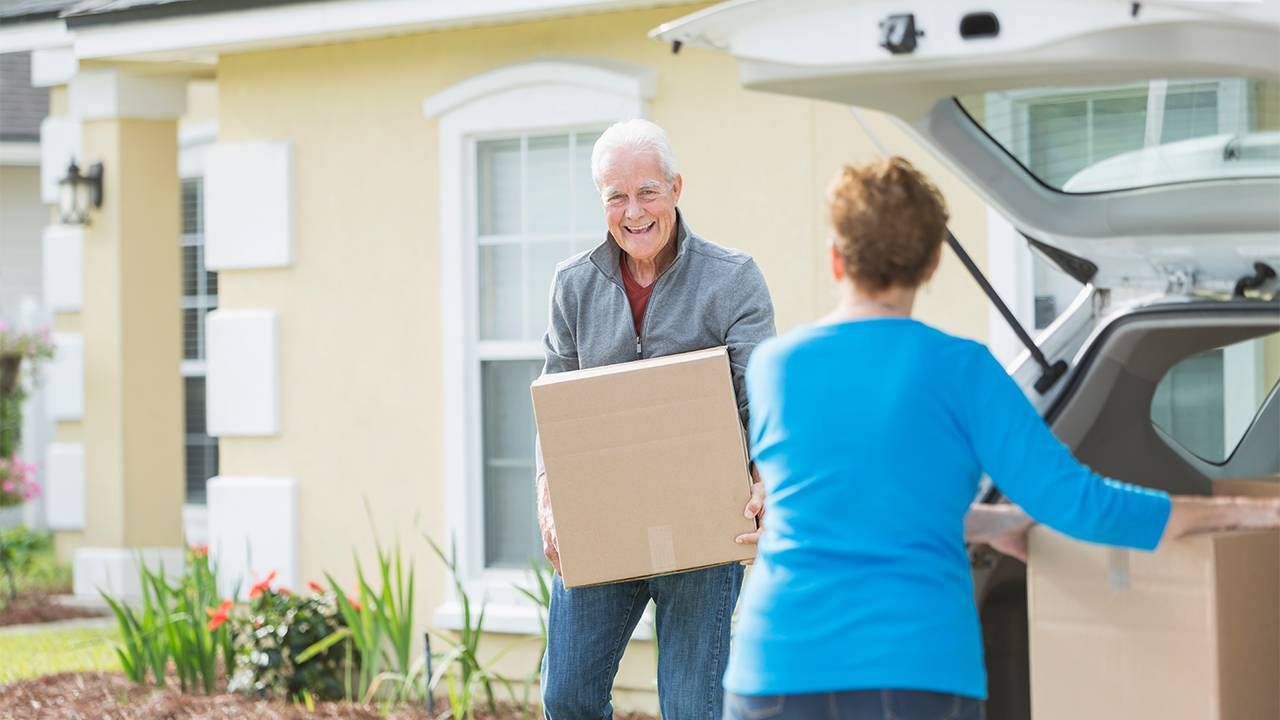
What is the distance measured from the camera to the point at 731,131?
6359 millimetres

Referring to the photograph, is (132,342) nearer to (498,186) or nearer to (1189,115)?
(498,186)

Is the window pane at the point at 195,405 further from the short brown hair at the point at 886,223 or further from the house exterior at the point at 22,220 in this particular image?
the short brown hair at the point at 886,223

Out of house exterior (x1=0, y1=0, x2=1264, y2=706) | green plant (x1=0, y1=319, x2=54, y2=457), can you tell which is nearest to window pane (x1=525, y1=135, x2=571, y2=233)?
house exterior (x1=0, y1=0, x2=1264, y2=706)

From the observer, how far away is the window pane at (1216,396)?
3.49 m

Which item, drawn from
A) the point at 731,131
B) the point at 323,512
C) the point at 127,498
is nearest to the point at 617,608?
the point at 731,131

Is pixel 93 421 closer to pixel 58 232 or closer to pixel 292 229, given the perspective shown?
pixel 58 232

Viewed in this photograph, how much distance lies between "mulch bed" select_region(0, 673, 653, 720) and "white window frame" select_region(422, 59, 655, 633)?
564 millimetres

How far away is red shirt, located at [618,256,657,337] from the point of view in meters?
3.53

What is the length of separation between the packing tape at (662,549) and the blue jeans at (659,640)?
15 cm

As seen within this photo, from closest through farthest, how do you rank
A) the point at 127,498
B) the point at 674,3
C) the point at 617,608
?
1. the point at 617,608
2. the point at 674,3
3. the point at 127,498

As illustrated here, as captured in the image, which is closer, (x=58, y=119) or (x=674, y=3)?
(x=674, y=3)

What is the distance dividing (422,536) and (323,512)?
508mm

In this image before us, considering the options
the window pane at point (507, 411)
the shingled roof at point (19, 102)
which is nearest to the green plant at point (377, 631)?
the window pane at point (507, 411)

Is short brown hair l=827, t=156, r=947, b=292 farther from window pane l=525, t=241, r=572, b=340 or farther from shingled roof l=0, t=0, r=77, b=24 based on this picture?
shingled roof l=0, t=0, r=77, b=24
